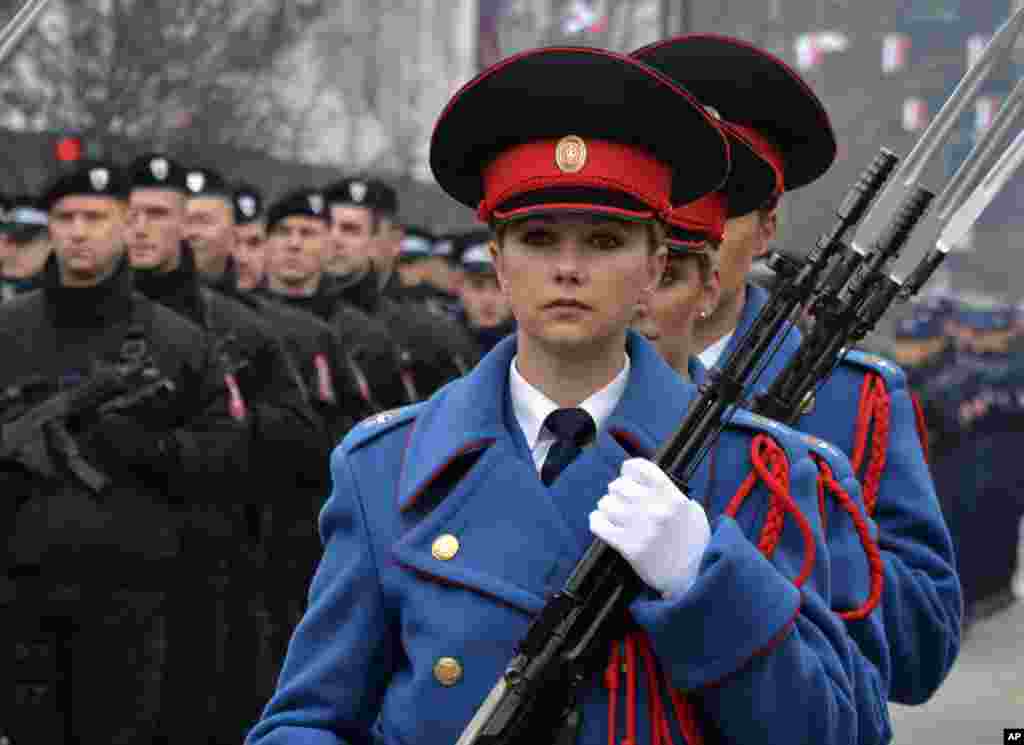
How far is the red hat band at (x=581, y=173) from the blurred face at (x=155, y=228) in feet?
20.7

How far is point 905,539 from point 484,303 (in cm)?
845

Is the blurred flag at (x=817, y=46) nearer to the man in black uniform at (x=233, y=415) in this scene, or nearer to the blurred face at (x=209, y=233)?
the blurred face at (x=209, y=233)

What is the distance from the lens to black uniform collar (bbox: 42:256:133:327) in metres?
9.72

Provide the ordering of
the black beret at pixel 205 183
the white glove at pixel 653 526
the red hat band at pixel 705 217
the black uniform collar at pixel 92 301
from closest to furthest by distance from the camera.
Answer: the white glove at pixel 653 526, the red hat band at pixel 705 217, the black uniform collar at pixel 92 301, the black beret at pixel 205 183

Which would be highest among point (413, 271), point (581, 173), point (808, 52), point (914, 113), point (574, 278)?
point (581, 173)

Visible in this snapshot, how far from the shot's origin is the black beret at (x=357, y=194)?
1373 cm

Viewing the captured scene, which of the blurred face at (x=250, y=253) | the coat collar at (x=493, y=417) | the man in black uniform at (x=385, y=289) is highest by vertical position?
the coat collar at (x=493, y=417)

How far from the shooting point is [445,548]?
412 centimetres

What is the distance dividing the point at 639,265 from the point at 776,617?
63 cm

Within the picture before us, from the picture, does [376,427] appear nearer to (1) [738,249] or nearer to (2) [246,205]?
(1) [738,249]

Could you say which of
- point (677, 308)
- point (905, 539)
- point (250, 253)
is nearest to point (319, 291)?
point (250, 253)

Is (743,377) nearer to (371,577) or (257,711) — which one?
(371,577)

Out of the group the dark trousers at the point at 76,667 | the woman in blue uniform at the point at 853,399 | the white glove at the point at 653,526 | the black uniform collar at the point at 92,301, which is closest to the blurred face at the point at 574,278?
the white glove at the point at 653,526

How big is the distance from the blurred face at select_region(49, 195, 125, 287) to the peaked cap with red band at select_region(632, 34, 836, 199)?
4.03 meters
